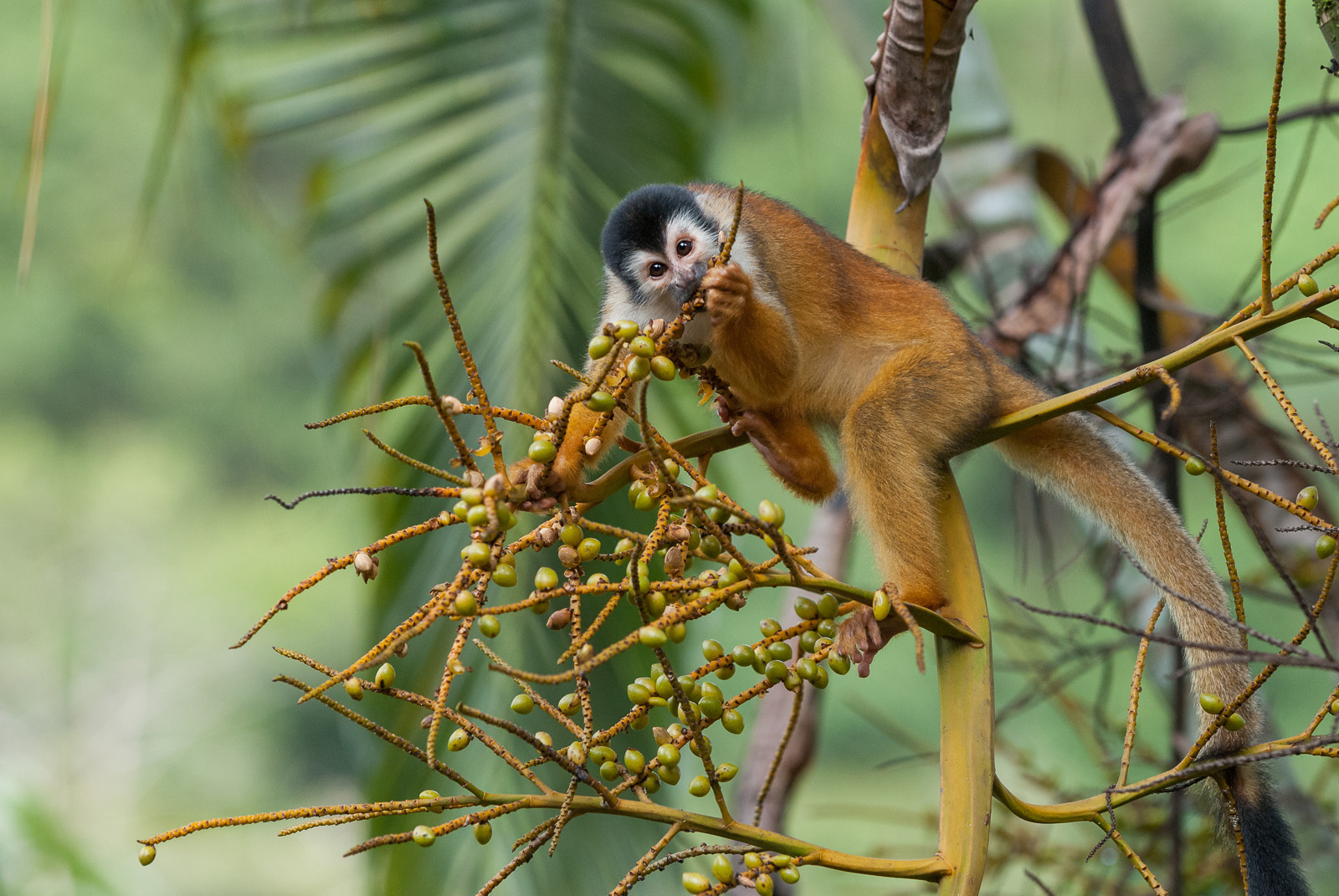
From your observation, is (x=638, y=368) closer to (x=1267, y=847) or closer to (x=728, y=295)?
(x=728, y=295)

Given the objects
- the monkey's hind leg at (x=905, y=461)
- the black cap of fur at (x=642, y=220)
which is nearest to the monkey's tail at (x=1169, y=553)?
the monkey's hind leg at (x=905, y=461)

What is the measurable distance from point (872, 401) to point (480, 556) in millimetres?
915

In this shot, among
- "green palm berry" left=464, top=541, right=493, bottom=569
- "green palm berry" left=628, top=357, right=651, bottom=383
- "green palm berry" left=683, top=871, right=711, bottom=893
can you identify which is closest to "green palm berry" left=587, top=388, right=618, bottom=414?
"green palm berry" left=628, top=357, right=651, bottom=383

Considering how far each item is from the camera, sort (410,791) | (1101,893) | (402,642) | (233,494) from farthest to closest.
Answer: (233,494) < (1101,893) < (410,791) < (402,642)

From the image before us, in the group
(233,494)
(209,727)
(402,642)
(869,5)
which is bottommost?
(209,727)

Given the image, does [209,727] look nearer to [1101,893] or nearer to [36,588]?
[36,588]

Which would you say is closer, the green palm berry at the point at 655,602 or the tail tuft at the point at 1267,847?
the green palm berry at the point at 655,602

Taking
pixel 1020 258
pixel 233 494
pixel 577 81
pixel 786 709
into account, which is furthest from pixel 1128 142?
pixel 233 494

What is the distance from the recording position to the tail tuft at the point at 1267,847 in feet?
3.49

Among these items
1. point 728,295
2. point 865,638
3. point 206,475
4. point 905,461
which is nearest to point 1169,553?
point 905,461

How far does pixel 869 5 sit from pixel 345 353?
64.1 inches

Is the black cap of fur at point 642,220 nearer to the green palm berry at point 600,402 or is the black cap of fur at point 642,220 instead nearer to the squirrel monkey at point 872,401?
the squirrel monkey at point 872,401

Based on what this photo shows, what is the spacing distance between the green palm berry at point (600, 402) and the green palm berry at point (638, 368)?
0.08 ft

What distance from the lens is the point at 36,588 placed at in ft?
28.7
